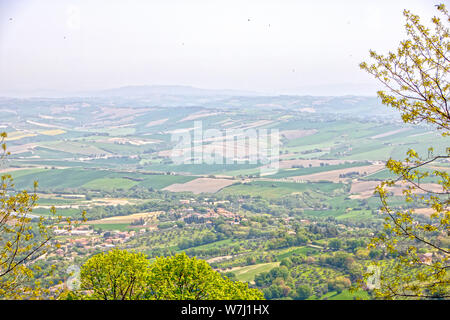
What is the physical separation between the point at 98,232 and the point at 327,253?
2770 cm

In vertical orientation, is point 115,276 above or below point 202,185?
above

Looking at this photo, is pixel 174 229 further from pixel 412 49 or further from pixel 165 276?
pixel 412 49

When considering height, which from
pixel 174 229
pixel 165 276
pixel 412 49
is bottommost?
pixel 174 229

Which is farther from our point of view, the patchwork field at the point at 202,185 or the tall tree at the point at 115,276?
the patchwork field at the point at 202,185

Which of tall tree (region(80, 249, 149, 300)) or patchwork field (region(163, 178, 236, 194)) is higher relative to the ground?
tall tree (region(80, 249, 149, 300))

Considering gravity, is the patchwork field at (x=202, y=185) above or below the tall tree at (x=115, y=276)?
below

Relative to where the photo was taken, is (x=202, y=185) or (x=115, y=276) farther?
(x=202, y=185)

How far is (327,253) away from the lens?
40.4 metres

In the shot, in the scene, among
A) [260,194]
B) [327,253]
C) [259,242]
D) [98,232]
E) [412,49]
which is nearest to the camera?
[412,49]

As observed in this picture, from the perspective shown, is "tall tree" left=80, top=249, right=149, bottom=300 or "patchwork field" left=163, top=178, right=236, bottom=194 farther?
"patchwork field" left=163, top=178, right=236, bottom=194

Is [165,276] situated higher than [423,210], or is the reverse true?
[165,276]
